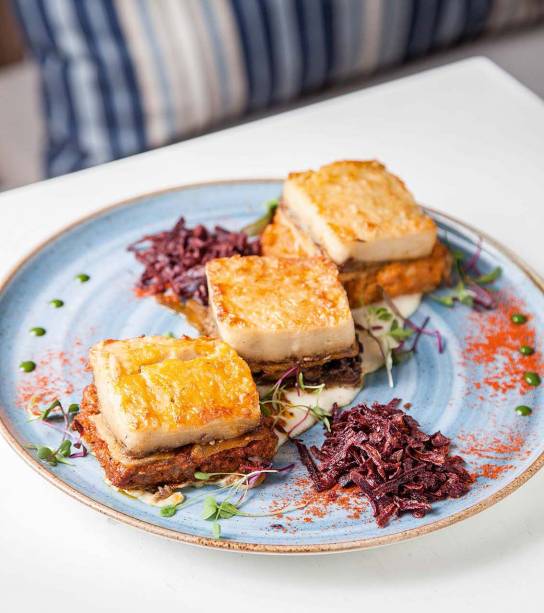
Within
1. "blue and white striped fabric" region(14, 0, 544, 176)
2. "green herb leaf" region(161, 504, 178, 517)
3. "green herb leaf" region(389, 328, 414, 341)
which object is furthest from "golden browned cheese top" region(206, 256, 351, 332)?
"blue and white striped fabric" region(14, 0, 544, 176)

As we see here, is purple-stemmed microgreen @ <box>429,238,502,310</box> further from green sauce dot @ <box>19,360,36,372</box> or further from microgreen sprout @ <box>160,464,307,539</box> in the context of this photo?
green sauce dot @ <box>19,360,36,372</box>

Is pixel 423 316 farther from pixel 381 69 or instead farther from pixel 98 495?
pixel 381 69

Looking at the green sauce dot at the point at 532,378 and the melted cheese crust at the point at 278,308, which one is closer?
the melted cheese crust at the point at 278,308

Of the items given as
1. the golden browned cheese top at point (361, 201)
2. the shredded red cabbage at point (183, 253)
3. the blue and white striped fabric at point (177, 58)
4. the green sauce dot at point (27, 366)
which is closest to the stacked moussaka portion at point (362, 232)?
the golden browned cheese top at point (361, 201)

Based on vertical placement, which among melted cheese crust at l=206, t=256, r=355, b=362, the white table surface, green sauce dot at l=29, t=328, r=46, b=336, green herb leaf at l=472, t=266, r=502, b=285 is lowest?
the white table surface

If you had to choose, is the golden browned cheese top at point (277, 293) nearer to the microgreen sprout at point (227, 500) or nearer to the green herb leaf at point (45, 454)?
the microgreen sprout at point (227, 500)

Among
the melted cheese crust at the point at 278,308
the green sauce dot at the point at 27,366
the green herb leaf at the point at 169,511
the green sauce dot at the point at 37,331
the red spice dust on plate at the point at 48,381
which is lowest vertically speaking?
the green herb leaf at the point at 169,511
